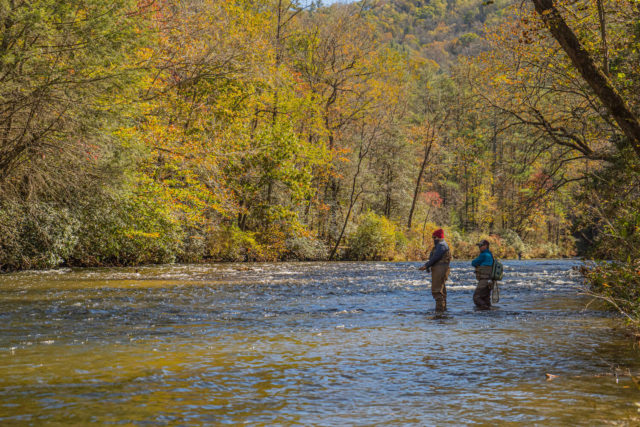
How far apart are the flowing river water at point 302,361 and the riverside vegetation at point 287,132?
257 cm

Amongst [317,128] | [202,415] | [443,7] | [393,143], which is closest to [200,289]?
[202,415]

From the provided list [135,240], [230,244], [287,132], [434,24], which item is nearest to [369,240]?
[287,132]

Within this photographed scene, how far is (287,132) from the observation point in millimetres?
34000

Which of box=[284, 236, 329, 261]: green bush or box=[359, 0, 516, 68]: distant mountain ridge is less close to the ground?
box=[359, 0, 516, 68]: distant mountain ridge

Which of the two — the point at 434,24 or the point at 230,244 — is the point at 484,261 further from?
the point at 434,24

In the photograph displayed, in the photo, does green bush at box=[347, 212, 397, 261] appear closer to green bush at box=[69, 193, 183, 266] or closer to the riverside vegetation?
the riverside vegetation

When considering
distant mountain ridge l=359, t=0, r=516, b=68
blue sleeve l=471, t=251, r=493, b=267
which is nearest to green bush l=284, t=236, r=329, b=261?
blue sleeve l=471, t=251, r=493, b=267

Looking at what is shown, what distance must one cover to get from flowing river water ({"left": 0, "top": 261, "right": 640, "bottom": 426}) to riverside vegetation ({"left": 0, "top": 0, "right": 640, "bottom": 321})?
2.57 meters

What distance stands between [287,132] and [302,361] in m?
27.0

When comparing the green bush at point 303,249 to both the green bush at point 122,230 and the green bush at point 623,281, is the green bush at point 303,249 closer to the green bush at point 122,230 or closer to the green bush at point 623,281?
the green bush at point 122,230

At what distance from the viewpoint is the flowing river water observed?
218 inches

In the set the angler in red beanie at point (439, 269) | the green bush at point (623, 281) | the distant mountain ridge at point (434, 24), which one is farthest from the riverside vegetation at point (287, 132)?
the distant mountain ridge at point (434, 24)

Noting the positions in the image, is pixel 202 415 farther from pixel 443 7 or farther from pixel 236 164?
pixel 443 7

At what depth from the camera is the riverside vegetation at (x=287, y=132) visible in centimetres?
1414
